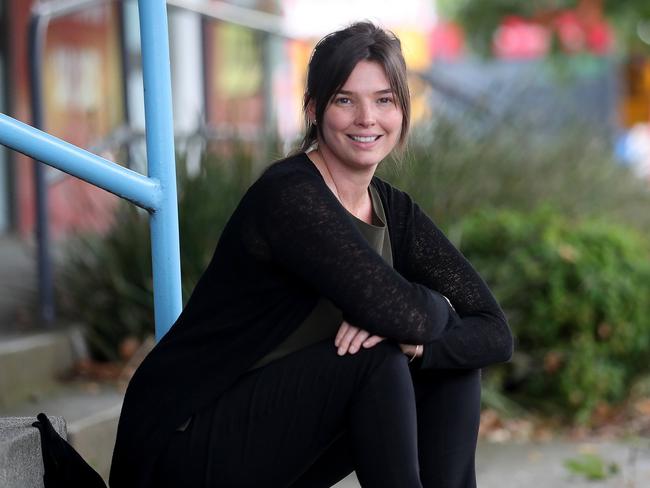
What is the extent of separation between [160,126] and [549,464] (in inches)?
84.9

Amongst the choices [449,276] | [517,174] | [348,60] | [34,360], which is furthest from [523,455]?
[517,174]

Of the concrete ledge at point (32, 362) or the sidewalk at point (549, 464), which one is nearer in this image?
the sidewalk at point (549, 464)

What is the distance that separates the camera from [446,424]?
229 centimetres

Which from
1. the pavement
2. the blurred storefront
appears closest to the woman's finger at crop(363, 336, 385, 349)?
the pavement

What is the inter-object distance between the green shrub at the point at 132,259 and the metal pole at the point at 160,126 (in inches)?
72.7

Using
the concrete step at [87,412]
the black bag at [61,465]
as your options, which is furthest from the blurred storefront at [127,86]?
the black bag at [61,465]

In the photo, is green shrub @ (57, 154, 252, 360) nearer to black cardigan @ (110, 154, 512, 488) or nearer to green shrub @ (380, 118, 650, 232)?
green shrub @ (380, 118, 650, 232)

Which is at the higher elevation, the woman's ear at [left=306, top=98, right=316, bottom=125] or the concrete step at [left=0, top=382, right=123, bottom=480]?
the woman's ear at [left=306, top=98, right=316, bottom=125]

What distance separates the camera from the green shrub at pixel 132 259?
13.6 feet

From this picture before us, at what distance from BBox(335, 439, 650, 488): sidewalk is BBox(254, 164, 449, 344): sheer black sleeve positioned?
4.53 ft

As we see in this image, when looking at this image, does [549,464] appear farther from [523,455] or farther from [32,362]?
[32,362]

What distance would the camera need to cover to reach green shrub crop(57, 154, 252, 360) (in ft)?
13.6

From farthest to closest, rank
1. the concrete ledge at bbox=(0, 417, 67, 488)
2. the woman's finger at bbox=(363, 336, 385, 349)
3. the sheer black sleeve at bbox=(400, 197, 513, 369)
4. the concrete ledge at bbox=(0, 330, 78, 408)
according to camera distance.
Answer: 1. the concrete ledge at bbox=(0, 330, 78, 408)
2. the sheer black sleeve at bbox=(400, 197, 513, 369)
3. the woman's finger at bbox=(363, 336, 385, 349)
4. the concrete ledge at bbox=(0, 417, 67, 488)

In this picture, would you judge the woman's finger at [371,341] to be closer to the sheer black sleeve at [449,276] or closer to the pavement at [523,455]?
the sheer black sleeve at [449,276]
